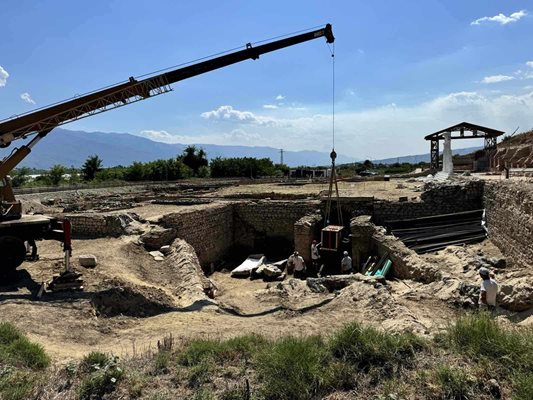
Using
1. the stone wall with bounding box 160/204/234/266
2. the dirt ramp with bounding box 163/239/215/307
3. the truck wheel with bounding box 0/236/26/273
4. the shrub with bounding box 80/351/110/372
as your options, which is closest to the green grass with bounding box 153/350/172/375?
the shrub with bounding box 80/351/110/372

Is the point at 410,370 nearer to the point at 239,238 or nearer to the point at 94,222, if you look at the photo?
the point at 94,222

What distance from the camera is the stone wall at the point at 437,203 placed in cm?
1741

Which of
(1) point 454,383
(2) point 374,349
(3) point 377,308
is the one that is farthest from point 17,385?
(3) point 377,308

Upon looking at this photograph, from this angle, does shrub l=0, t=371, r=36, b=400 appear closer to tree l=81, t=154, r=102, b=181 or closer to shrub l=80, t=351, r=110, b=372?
shrub l=80, t=351, r=110, b=372

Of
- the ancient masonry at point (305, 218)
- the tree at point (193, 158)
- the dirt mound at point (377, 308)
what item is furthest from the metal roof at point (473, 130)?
the tree at point (193, 158)

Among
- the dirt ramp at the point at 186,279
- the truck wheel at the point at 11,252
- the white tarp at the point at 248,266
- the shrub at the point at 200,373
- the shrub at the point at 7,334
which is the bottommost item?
the white tarp at the point at 248,266

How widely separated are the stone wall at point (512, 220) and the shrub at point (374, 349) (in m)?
6.84

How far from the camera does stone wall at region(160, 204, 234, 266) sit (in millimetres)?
16359

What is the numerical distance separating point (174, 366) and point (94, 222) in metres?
10.9

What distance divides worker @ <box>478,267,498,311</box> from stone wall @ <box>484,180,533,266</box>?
3500mm

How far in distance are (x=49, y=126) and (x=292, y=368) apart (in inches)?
387

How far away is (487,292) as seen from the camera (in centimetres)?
710

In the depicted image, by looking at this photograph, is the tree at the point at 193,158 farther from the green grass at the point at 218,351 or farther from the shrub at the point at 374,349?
the shrub at the point at 374,349

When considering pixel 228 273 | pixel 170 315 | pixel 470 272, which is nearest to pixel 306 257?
pixel 228 273
